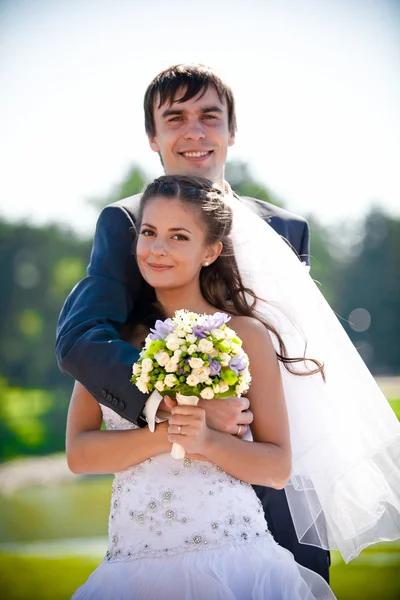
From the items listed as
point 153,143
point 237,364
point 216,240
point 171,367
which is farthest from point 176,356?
point 153,143

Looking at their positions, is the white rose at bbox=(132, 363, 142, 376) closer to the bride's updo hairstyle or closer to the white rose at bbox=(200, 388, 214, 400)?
the white rose at bbox=(200, 388, 214, 400)

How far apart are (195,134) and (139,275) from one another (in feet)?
3.12

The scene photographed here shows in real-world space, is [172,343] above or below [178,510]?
above

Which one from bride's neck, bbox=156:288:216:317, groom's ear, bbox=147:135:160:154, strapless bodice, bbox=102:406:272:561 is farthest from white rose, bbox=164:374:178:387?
groom's ear, bbox=147:135:160:154

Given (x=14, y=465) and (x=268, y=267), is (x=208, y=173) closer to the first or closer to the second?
(x=268, y=267)

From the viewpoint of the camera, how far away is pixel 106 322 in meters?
3.78

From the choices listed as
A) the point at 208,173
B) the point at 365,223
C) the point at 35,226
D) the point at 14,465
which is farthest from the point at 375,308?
the point at 208,173

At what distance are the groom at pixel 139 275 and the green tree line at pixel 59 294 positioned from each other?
111 feet

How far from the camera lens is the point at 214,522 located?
11.4ft

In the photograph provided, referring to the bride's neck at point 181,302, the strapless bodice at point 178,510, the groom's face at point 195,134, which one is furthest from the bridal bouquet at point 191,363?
the groom's face at point 195,134

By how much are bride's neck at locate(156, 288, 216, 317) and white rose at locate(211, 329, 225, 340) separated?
2.24 ft

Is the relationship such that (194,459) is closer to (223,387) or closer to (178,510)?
(178,510)

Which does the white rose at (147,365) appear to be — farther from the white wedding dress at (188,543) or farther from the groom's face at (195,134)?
the groom's face at (195,134)

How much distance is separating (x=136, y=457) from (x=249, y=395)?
1.91 feet
